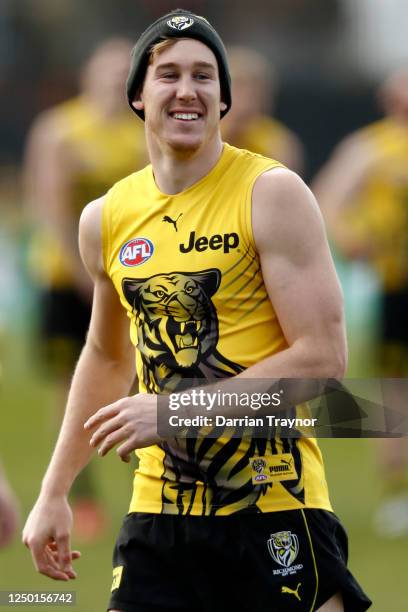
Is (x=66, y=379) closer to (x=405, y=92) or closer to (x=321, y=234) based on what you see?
(x=405, y=92)

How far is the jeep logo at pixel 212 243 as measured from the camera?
389cm

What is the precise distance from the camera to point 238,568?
3900mm

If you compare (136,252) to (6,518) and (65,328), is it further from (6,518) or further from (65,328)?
(65,328)

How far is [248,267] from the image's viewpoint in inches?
154

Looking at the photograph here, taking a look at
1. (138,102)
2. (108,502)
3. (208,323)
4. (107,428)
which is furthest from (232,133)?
(107,428)

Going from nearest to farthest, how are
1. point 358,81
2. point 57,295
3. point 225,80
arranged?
point 225,80
point 57,295
point 358,81

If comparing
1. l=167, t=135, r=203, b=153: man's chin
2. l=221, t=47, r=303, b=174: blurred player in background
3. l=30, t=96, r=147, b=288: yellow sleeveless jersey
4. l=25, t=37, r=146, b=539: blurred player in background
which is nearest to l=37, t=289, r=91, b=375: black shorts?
l=25, t=37, r=146, b=539: blurred player in background

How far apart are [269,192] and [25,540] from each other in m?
A: 1.26

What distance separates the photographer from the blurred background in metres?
9.75

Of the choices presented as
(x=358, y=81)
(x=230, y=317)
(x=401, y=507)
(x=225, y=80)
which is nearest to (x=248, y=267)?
(x=230, y=317)

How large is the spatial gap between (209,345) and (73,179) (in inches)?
236

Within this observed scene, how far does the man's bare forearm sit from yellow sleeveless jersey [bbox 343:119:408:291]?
585 centimetres

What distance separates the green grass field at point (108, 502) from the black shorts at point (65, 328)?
0.97m

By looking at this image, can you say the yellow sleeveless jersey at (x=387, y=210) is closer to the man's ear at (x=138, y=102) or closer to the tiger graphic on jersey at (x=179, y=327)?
the man's ear at (x=138, y=102)
